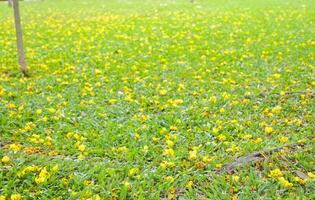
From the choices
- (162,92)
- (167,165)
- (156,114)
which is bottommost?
(167,165)

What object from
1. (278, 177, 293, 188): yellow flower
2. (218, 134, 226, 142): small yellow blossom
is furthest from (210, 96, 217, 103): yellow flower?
(278, 177, 293, 188): yellow flower

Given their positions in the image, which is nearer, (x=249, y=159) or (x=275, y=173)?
(x=275, y=173)

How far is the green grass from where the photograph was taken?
379 cm

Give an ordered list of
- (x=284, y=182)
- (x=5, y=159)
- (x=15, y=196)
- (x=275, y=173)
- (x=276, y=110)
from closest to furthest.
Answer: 1. (x=15, y=196)
2. (x=284, y=182)
3. (x=275, y=173)
4. (x=5, y=159)
5. (x=276, y=110)

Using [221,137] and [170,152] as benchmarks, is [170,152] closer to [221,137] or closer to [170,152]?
[170,152]

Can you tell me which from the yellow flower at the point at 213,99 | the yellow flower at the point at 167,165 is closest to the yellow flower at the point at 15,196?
the yellow flower at the point at 167,165

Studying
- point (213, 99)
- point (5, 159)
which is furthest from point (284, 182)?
point (5, 159)

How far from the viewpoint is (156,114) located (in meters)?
5.33

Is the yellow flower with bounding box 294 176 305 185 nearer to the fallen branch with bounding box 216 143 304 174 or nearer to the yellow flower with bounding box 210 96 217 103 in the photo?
the fallen branch with bounding box 216 143 304 174

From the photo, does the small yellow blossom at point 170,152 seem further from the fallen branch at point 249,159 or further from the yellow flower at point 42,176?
the yellow flower at point 42,176

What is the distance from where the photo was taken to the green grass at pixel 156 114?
379 centimetres

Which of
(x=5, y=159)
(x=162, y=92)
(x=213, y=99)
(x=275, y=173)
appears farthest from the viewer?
(x=162, y=92)

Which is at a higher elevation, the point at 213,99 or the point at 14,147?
the point at 213,99

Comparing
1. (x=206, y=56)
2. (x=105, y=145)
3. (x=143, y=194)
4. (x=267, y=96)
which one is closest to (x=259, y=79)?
(x=267, y=96)
